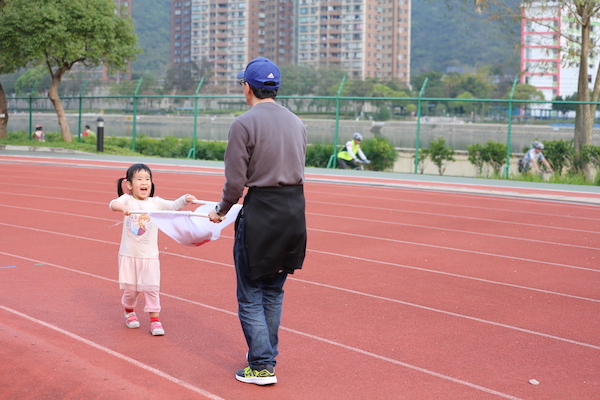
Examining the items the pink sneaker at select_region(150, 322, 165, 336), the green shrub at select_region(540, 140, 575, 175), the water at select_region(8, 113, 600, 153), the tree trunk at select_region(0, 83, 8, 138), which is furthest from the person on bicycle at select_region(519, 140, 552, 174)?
the tree trunk at select_region(0, 83, 8, 138)

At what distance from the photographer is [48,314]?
21.1 ft

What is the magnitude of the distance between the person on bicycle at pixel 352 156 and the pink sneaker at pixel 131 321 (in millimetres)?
17400

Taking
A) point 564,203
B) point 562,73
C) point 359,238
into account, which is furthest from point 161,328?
point 562,73

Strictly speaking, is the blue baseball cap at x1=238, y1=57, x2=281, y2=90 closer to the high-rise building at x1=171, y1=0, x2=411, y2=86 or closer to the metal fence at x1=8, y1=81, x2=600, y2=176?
the metal fence at x1=8, y1=81, x2=600, y2=176

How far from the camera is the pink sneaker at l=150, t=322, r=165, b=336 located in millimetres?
5898

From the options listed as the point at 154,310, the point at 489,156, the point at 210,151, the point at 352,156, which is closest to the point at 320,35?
the point at 210,151

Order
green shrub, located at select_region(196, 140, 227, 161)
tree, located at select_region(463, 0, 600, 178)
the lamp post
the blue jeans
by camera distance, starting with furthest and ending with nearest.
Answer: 1. the lamp post
2. green shrub, located at select_region(196, 140, 227, 161)
3. tree, located at select_region(463, 0, 600, 178)
4. the blue jeans

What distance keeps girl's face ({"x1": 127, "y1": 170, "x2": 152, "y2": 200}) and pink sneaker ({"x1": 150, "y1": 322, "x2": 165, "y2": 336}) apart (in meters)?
0.97

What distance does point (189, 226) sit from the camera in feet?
18.6

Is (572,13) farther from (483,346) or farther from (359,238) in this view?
(483,346)

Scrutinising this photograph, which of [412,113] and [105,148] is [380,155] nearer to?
[105,148]

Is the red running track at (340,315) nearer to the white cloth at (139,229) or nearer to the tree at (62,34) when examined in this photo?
the white cloth at (139,229)

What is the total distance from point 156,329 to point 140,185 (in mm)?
1104

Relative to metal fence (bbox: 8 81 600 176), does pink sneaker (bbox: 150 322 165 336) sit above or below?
below
